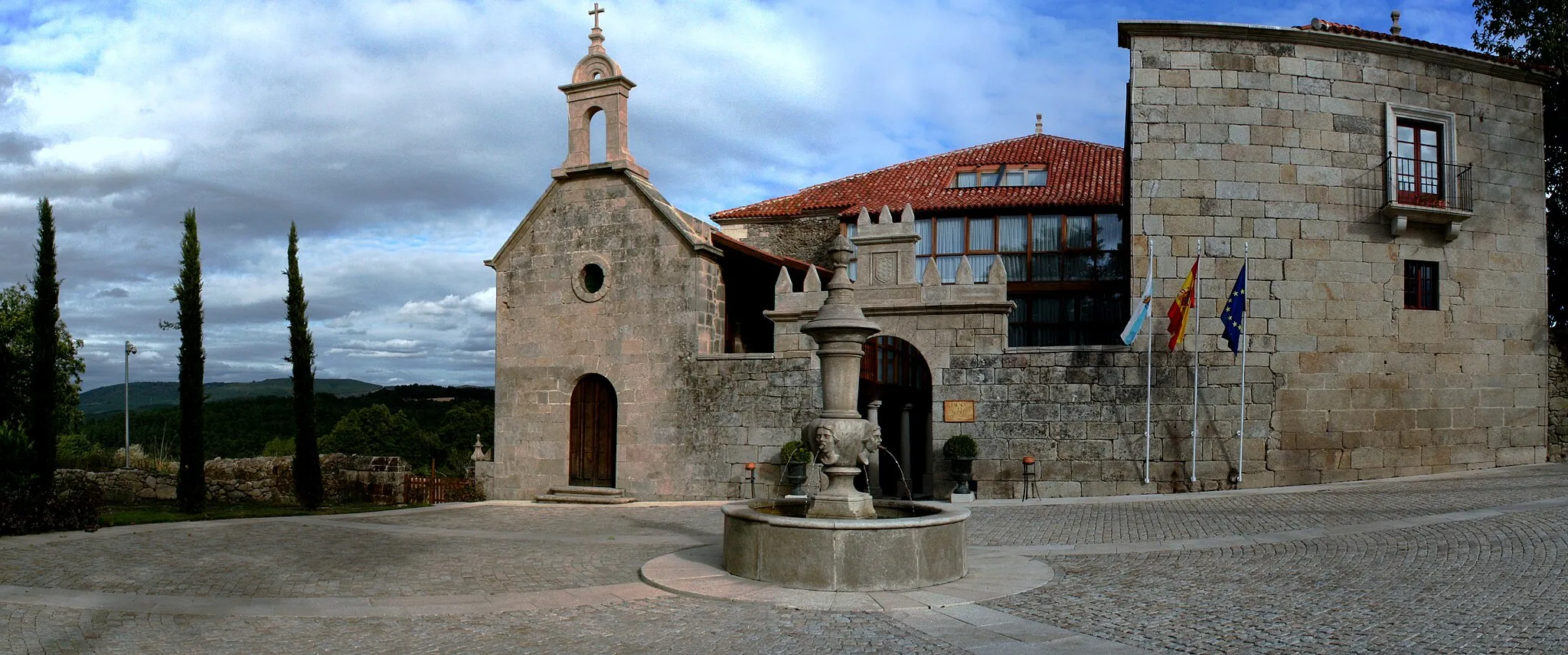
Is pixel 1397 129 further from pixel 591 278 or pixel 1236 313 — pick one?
pixel 591 278

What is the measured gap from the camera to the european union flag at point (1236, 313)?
57.5 ft

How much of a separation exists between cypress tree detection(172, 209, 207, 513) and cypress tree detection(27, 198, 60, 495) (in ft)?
9.13

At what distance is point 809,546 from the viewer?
9188 mm

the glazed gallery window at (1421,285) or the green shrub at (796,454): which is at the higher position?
the glazed gallery window at (1421,285)

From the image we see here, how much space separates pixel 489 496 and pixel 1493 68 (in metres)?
22.2

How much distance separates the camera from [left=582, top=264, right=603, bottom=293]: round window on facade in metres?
21.8

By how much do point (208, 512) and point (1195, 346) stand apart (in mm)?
18425

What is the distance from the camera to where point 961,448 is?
1778cm

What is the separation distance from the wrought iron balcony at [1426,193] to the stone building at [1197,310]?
0.17 ft

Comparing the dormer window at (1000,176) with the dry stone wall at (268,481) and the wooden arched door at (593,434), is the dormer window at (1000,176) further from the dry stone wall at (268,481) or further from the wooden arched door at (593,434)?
the dry stone wall at (268,481)

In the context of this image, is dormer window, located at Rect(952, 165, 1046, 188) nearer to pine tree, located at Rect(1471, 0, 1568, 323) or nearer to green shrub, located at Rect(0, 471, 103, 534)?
pine tree, located at Rect(1471, 0, 1568, 323)

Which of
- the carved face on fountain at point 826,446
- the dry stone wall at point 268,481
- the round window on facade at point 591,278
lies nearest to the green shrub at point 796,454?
the round window on facade at point 591,278

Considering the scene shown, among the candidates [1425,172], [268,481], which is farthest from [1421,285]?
[268,481]

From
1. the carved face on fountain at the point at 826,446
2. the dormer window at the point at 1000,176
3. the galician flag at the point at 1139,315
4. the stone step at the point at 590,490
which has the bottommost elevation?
the stone step at the point at 590,490
